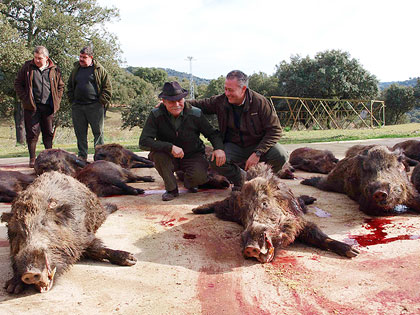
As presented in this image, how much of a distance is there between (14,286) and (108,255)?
74 cm

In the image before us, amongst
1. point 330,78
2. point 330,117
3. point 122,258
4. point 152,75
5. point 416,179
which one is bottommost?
point 122,258

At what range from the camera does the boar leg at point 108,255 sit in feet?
9.84

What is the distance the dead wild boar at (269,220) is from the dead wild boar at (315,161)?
3679 millimetres

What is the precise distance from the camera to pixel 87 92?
7.56 metres

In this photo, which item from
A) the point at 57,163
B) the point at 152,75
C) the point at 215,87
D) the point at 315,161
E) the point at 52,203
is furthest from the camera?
the point at 152,75

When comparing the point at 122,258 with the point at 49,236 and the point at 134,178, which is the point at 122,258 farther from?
the point at 134,178

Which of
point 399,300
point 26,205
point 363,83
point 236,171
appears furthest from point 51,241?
point 363,83

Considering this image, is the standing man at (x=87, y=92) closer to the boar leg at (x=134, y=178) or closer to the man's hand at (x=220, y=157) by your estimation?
the boar leg at (x=134, y=178)

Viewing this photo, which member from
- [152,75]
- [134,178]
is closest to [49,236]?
[134,178]

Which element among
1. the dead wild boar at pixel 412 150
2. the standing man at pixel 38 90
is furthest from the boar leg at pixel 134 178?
the dead wild boar at pixel 412 150

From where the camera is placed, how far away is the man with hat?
4984 millimetres

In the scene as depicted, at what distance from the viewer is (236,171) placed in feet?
17.7

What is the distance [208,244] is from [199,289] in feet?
2.91

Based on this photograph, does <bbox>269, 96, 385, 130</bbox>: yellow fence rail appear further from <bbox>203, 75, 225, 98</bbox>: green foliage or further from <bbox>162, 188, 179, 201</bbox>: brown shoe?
<bbox>162, 188, 179, 201</bbox>: brown shoe
